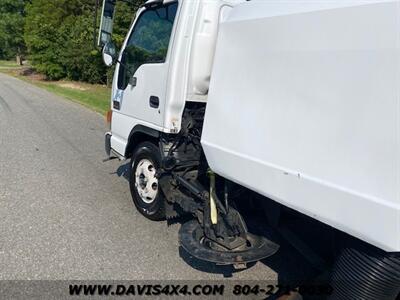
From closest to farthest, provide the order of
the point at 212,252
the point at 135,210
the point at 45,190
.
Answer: the point at 212,252
the point at 135,210
the point at 45,190

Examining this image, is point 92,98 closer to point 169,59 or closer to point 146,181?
point 146,181

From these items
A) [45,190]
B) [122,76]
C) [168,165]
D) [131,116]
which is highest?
[122,76]

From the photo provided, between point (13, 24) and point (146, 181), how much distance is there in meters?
43.0

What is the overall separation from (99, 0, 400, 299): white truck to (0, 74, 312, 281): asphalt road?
421 millimetres

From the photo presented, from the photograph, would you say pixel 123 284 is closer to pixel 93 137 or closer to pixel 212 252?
pixel 212 252

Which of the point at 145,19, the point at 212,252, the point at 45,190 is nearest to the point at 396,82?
the point at 212,252

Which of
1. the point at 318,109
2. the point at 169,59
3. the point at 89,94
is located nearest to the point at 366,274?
the point at 318,109

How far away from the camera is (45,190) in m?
5.76

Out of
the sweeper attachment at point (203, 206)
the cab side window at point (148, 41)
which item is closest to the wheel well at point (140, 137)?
the sweeper attachment at point (203, 206)

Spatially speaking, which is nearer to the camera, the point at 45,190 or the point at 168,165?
the point at 168,165

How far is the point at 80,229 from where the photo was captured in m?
4.54

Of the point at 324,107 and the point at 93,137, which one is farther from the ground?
the point at 324,107

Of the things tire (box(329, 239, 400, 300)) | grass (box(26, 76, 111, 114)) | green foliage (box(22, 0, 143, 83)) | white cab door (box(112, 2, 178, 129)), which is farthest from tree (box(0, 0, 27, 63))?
tire (box(329, 239, 400, 300))

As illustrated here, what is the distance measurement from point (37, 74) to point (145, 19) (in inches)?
1154
